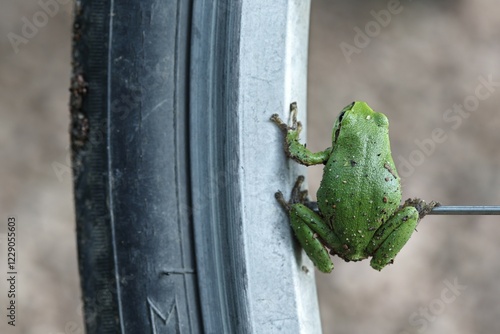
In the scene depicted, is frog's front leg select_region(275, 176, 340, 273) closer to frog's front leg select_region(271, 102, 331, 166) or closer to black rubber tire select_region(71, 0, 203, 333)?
frog's front leg select_region(271, 102, 331, 166)

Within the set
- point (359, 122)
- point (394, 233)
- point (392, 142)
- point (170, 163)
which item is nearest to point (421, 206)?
point (394, 233)

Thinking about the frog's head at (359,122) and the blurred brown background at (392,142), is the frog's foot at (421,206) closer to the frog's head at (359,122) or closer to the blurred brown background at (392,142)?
the frog's head at (359,122)

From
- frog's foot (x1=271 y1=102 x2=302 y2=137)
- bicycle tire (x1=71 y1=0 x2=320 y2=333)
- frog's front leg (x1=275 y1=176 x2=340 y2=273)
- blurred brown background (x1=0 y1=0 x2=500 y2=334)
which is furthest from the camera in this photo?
blurred brown background (x1=0 y1=0 x2=500 y2=334)

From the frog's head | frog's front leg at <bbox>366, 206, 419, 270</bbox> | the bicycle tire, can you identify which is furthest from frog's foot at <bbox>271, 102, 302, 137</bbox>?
frog's front leg at <bbox>366, 206, 419, 270</bbox>

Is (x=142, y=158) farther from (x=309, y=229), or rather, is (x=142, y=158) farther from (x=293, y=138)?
(x=309, y=229)

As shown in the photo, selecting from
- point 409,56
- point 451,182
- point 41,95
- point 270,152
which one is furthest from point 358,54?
point 270,152

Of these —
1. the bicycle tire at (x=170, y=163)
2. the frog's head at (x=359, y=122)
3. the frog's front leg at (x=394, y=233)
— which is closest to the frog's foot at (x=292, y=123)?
the bicycle tire at (x=170, y=163)
